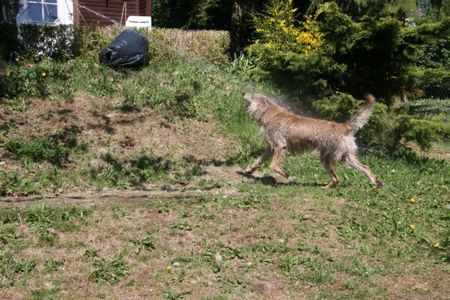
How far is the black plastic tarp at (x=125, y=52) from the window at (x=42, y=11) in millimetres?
6006

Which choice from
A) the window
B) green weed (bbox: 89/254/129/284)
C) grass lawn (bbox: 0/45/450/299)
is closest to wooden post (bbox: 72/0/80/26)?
the window

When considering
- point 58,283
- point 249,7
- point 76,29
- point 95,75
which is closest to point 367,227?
point 58,283

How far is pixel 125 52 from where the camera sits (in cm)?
1305

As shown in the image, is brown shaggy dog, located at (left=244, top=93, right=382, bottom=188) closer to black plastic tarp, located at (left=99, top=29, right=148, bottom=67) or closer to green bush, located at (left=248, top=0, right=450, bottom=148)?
green bush, located at (left=248, top=0, right=450, bottom=148)

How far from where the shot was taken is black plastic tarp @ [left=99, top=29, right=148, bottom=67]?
42.5 ft

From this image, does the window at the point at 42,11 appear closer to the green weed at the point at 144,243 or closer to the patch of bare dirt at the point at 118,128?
the patch of bare dirt at the point at 118,128

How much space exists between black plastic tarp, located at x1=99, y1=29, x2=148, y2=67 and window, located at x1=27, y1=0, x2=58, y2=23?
6.01 m

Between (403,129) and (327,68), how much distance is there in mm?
1837

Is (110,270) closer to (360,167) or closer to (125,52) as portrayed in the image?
(360,167)

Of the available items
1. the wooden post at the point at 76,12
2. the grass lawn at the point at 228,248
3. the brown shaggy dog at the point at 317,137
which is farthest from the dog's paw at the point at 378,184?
the wooden post at the point at 76,12

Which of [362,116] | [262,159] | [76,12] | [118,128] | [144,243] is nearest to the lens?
[144,243]

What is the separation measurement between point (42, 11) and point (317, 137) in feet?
41.6

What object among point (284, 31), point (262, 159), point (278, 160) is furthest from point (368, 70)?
point (284, 31)

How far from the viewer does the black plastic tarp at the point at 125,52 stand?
1296 cm
